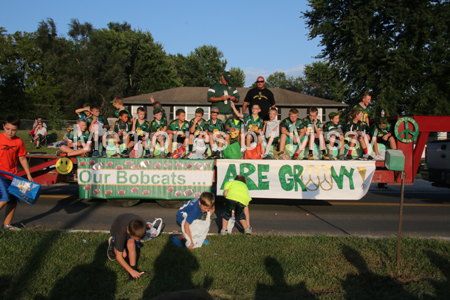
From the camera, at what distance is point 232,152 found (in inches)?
310

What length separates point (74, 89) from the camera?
4528 centimetres

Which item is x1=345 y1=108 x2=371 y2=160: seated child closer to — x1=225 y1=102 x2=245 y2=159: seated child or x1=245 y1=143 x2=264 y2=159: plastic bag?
x1=245 y1=143 x2=264 y2=159: plastic bag

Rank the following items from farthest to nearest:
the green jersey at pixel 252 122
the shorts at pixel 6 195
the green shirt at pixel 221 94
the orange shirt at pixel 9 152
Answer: the green shirt at pixel 221 94 → the green jersey at pixel 252 122 → the orange shirt at pixel 9 152 → the shorts at pixel 6 195

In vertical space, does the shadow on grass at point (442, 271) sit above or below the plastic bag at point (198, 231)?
below

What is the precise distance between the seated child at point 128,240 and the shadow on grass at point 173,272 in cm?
29

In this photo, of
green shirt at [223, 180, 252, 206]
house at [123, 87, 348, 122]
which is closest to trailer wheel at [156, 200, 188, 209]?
green shirt at [223, 180, 252, 206]

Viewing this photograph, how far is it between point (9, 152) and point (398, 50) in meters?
21.2

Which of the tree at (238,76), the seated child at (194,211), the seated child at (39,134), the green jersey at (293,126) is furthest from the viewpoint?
the tree at (238,76)

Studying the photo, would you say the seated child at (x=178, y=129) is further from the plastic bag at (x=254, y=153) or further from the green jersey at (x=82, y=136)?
the green jersey at (x=82, y=136)

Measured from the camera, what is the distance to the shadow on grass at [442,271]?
3791 mm

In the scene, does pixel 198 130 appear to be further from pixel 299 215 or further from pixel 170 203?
pixel 299 215

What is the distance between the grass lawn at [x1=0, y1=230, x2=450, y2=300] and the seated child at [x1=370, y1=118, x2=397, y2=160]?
3.42 meters

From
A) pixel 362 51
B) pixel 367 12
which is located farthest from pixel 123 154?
pixel 367 12

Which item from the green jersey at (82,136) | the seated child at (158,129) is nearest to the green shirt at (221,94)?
the seated child at (158,129)
